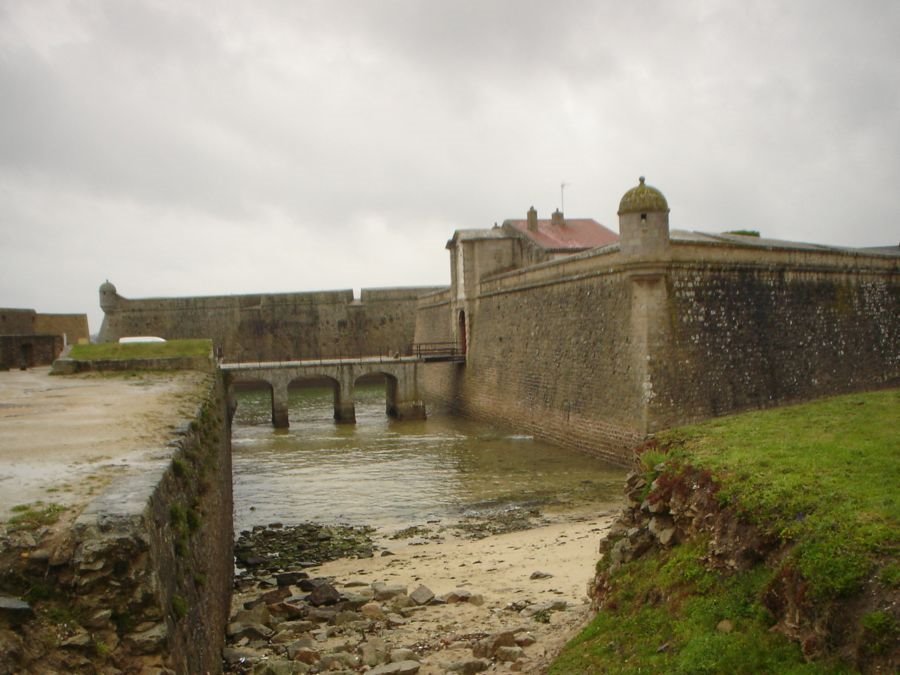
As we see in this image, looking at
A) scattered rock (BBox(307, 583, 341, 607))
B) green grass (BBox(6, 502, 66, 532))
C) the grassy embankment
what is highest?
green grass (BBox(6, 502, 66, 532))

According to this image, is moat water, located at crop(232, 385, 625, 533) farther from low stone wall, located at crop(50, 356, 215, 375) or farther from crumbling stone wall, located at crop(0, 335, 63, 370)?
crumbling stone wall, located at crop(0, 335, 63, 370)

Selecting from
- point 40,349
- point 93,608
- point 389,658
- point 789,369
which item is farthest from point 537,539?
point 40,349

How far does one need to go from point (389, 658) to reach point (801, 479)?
4.40 meters

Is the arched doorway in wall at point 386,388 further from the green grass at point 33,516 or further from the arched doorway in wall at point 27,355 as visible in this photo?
the green grass at point 33,516

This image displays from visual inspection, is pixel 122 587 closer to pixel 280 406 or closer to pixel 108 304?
pixel 280 406

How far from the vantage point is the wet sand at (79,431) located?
21.3 feet

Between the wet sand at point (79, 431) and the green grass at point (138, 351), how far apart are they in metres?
3.01

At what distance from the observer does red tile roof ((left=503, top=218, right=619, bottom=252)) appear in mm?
32188

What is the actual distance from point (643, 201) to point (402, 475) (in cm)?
904

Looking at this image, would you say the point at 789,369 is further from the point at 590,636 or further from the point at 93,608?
the point at 93,608

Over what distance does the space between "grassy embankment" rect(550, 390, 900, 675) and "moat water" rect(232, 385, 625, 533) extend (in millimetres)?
8548

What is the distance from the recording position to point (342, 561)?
13.2 metres

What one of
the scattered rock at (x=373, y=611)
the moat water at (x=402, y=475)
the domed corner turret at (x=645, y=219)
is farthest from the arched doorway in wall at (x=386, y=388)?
the scattered rock at (x=373, y=611)

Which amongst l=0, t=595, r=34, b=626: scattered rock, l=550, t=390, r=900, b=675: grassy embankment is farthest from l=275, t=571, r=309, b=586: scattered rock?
l=0, t=595, r=34, b=626: scattered rock
